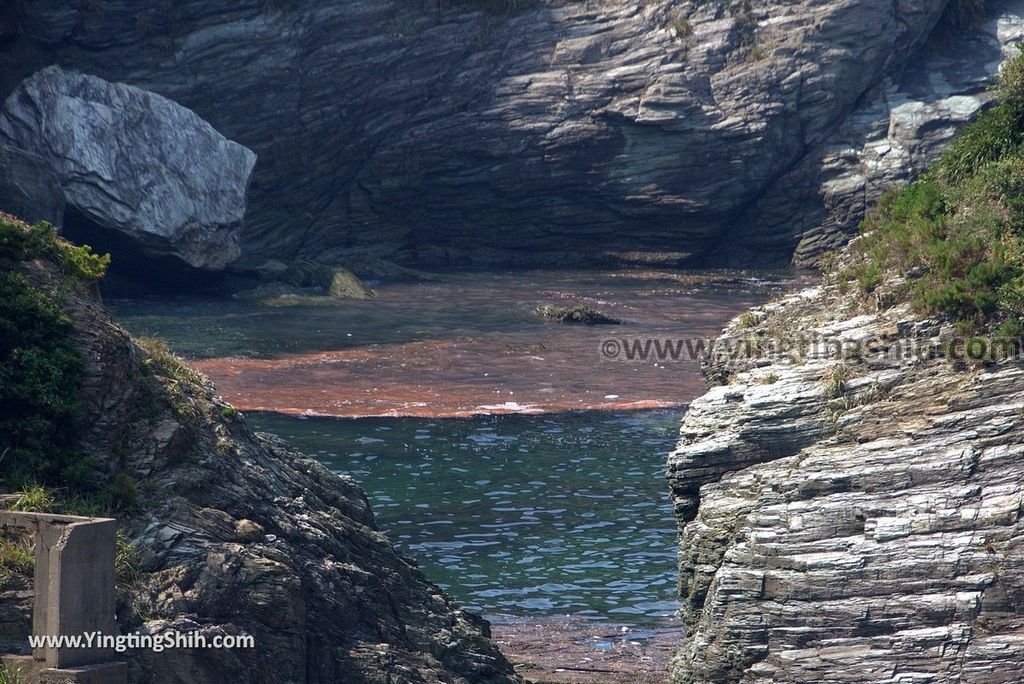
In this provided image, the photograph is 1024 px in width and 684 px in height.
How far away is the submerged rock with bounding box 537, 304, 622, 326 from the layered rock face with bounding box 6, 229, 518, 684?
31230mm

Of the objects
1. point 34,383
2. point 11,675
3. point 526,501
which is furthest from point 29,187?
point 11,675

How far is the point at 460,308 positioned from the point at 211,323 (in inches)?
404

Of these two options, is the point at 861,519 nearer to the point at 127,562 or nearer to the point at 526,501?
the point at 127,562

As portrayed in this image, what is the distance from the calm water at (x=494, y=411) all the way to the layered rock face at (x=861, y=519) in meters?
4.90

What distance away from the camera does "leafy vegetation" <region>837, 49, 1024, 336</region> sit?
53.2ft

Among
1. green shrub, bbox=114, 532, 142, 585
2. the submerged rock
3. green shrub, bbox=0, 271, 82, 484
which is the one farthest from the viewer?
the submerged rock

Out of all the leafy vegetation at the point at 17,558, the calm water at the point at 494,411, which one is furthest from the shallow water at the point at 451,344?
the leafy vegetation at the point at 17,558

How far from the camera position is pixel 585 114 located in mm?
60656

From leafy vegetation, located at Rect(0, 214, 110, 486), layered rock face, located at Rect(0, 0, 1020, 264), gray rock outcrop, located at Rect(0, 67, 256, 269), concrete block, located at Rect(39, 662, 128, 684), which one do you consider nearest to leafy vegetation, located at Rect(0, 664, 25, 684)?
concrete block, located at Rect(39, 662, 128, 684)

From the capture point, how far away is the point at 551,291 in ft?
182

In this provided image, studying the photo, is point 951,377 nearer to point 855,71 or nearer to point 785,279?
point 785,279

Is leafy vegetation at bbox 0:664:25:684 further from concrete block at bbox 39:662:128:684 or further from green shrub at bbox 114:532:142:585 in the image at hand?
green shrub at bbox 114:532:142:585

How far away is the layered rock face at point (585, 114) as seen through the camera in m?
59.4

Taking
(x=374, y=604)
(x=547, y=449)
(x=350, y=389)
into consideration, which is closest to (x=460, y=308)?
(x=350, y=389)
